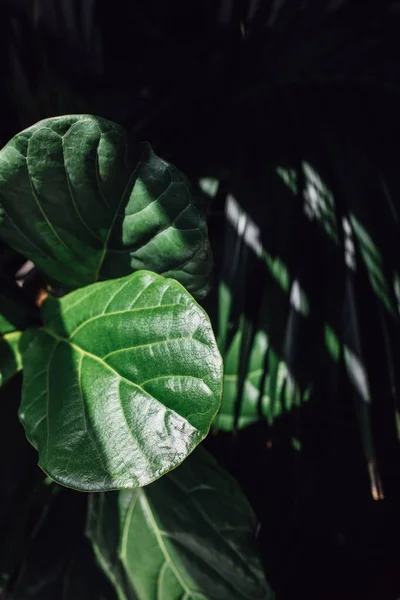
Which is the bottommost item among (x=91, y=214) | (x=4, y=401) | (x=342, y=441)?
(x=342, y=441)

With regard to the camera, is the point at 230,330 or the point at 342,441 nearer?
the point at 230,330

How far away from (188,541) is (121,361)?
33 centimetres

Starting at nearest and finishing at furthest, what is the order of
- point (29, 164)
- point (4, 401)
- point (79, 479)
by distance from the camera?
1. point (79, 479)
2. point (29, 164)
3. point (4, 401)

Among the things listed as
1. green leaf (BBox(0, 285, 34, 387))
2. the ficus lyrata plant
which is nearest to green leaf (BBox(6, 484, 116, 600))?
the ficus lyrata plant

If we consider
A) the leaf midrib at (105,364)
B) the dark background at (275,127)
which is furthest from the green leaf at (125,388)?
the dark background at (275,127)

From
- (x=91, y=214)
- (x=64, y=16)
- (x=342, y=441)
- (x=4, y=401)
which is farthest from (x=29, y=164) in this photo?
(x=342, y=441)

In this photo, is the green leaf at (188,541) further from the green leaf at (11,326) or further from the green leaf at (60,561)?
the green leaf at (11,326)

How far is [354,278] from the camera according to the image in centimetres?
79

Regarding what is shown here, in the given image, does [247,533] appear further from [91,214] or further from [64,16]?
[64,16]

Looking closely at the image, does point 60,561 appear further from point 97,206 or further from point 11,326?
point 97,206

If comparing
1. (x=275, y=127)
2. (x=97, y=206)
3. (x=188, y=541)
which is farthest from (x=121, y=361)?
(x=275, y=127)

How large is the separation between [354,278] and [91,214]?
39 centimetres

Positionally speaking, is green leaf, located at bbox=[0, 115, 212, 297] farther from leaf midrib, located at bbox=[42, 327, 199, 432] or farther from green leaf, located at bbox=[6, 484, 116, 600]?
green leaf, located at bbox=[6, 484, 116, 600]

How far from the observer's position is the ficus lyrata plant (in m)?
0.43
